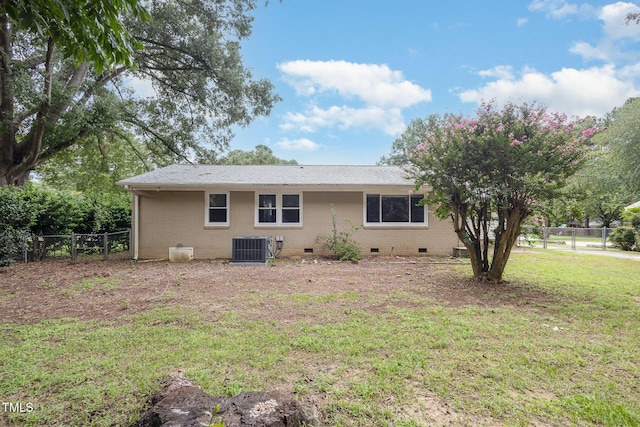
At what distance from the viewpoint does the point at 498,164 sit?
5645 millimetres

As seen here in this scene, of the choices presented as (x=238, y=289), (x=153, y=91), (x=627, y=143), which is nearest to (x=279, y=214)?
(x=238, y=289)

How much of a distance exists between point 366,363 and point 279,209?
8.14m

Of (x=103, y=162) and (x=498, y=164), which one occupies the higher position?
(x=103, y=162)

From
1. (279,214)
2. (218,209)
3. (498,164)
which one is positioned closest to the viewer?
(498,164)

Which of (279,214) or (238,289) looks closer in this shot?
(238,289)

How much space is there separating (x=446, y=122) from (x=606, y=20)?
7428 millimetres

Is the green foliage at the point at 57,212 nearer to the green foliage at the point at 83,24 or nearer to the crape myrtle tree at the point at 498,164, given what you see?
the green foliage at the point at 83,24

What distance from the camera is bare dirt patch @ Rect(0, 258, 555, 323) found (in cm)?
472

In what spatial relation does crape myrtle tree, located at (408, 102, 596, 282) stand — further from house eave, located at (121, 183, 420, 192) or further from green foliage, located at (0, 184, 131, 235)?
green foliage, located at (0, 184, 131, 235)

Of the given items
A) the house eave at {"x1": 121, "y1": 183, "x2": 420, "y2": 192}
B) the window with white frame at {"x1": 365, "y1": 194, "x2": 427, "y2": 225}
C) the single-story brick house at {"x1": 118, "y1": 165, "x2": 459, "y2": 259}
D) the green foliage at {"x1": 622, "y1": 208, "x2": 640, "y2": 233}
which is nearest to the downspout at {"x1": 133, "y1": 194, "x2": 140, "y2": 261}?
the single-story brick house at {"x1": 118, "y1": 165, "x2": 459, "y2": 259}

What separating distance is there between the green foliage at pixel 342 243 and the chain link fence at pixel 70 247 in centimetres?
720

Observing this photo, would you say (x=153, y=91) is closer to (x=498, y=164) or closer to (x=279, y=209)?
(x=279, y=209)

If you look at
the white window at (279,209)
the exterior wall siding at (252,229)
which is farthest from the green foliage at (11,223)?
the white window at (279,209)

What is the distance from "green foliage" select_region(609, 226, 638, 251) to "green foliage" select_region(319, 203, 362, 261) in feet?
46.1
